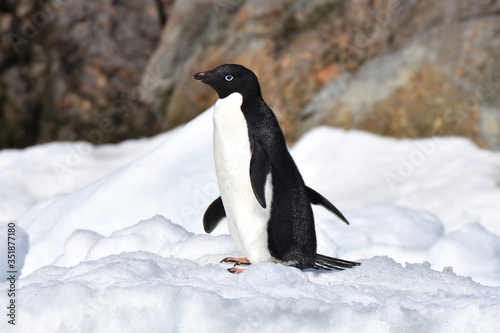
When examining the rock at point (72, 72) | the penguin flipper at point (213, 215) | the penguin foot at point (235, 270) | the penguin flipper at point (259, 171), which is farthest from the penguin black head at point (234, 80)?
the rock at point (72, 72)

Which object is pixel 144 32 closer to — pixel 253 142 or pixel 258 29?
pixel 258 29

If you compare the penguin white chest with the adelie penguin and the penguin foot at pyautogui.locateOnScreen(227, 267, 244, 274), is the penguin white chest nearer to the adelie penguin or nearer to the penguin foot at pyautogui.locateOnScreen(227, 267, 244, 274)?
the adelie penguin

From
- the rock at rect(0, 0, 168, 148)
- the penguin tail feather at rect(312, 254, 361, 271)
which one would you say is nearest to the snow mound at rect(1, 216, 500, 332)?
the penguin tail feather at rect(312, 254, 361, 271)

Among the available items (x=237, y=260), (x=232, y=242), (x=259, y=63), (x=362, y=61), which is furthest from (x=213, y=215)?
(x=259, y=63)

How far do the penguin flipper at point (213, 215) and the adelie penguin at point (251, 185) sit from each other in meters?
0.26

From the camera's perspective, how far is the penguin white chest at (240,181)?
229cm

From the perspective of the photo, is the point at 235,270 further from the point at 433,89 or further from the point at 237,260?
the point at 433,89

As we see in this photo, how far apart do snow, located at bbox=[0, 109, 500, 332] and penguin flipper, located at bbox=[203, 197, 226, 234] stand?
62mm

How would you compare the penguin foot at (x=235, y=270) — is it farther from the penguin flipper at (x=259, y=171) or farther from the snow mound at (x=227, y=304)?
the penguin flipper at (x=259, y=171)

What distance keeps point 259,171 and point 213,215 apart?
1.72 ft

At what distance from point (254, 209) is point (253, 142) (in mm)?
245

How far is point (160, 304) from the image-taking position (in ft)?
5.95

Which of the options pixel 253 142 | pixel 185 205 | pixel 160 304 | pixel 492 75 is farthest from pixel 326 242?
pixel 492 75

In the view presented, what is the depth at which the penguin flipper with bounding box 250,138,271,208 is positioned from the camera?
2197 mm
